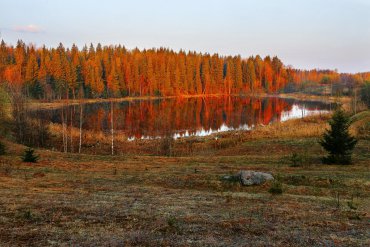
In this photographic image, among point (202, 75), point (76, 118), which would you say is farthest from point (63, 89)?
point (202, 75)

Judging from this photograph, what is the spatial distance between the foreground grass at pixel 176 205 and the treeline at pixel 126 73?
245 ft

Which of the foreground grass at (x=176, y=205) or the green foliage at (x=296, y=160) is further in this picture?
the green foliage at (x=296, y=160)

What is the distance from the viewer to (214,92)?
161 m

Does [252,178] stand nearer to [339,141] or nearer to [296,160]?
[296,160]

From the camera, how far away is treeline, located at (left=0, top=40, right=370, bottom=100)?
367 feet

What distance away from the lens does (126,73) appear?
445 feet

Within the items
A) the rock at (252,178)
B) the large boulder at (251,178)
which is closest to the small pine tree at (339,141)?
the large boulder at (251,178)

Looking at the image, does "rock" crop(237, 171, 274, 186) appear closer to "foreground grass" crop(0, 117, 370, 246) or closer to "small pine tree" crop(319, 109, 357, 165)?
"foreground grass" crop(0, 117, 370, 246)

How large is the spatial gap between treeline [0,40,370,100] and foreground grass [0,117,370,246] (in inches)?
2936

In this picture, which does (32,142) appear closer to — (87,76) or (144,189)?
(144,189)

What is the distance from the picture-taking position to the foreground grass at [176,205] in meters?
11.0

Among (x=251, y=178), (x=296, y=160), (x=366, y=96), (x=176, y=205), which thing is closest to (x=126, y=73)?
(x=366, y=96)

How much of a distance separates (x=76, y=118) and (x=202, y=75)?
9825cm

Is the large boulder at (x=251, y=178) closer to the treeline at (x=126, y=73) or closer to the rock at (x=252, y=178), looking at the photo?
the rock at (x=252, y=178)
